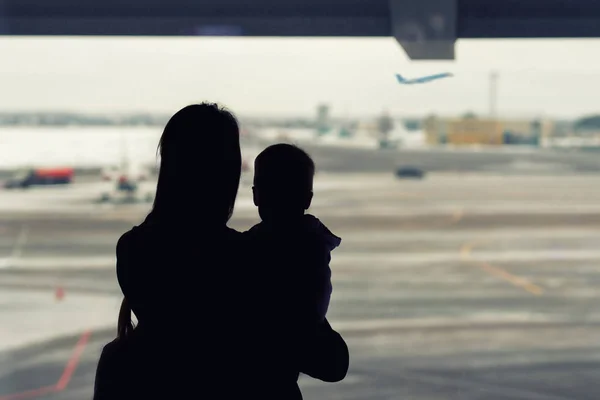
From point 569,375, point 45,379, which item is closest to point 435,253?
point 569,375

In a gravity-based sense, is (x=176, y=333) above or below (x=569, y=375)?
above

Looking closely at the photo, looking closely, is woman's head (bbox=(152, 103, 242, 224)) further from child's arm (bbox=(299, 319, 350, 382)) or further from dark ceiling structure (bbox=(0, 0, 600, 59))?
dark ceiling structure (bbox=(0, 0, 600, 59))

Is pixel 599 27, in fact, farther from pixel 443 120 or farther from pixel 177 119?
pixel 443 120

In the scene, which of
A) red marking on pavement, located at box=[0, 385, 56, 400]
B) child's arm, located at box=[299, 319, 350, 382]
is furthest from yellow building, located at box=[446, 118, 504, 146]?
child's arm, located at box=[299, 319, 350, 382]

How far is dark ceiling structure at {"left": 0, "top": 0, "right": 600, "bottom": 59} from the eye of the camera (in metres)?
1.55

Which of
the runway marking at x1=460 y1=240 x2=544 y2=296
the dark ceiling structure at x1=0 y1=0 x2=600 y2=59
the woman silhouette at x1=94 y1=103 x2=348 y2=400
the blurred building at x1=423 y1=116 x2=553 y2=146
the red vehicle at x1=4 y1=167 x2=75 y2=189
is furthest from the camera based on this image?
the red vehicle at x1=4 y1=167 x2=75 y2=189

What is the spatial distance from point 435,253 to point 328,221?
7.26ft

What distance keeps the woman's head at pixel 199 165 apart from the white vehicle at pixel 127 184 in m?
12.2

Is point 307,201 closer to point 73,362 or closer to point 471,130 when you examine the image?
point 471,130

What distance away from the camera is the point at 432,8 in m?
1.53

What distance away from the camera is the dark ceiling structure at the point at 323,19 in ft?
5.08

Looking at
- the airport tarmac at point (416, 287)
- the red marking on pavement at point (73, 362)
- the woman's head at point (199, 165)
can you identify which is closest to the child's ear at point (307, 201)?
the woman's head at point (199, 165)

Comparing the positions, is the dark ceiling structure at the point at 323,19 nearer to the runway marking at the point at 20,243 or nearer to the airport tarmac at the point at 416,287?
the airport tarmac at the point at 416,287

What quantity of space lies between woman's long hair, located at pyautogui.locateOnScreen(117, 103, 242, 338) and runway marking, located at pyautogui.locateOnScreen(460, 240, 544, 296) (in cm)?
1020
